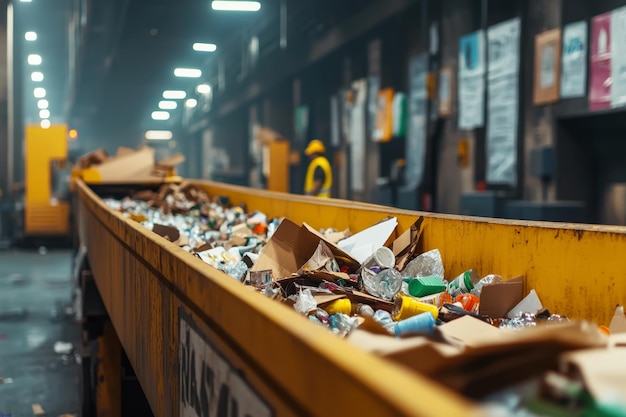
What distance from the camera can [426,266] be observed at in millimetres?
3832

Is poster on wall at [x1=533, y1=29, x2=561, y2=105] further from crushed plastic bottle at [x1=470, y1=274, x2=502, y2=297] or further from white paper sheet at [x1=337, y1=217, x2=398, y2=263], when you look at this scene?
crushed plastic bottle at [x1=470, y1=274, x2=502, y2=297]

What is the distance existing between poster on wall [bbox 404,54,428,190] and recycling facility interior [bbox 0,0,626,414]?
0.14ft

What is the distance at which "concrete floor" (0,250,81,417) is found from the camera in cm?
658

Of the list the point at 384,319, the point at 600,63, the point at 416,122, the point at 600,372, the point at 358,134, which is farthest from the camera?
the point at 358,134

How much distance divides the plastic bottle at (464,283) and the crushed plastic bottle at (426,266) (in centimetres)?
24

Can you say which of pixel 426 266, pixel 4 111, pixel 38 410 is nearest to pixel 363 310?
pixel 426 266

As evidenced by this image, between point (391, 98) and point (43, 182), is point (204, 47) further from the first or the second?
point (391, 98)

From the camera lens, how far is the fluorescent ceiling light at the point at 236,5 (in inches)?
743

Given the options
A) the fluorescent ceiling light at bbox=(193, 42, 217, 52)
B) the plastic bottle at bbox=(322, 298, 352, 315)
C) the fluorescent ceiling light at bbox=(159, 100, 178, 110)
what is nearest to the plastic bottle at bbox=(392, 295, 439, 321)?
the plastic bottle at bbox=(322, 298, 352, 315)

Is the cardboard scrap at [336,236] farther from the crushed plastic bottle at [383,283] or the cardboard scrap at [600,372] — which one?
the cardboard scrap at [600,372]

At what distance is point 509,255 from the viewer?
3.42 meters

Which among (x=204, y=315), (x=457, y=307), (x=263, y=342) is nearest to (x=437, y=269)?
(x=457, y=307)

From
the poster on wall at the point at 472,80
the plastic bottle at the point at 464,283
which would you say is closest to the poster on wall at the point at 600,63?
the poster on wall at the point at 472,80

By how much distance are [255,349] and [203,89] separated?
40.4m
